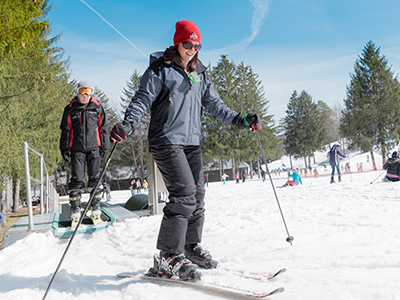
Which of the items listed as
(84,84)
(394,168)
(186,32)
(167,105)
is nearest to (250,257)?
(167,105)

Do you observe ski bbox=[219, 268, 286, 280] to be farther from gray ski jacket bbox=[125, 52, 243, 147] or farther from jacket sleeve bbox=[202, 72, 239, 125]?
jacket sleeve bbox=[202, 72, 239, 125]

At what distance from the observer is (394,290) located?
1.58 m

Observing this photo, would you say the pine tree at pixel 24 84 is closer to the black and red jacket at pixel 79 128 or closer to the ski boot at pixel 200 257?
the black and red jacket at pixel 79 128

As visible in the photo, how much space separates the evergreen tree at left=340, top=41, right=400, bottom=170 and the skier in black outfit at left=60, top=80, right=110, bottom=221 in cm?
3563

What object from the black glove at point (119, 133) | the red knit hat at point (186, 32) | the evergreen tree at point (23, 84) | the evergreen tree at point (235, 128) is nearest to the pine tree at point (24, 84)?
the evergreen tree at point (23, 84)

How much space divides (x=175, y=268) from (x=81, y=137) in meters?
2.63

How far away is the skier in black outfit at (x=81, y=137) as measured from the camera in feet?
13.2

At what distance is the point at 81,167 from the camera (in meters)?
4.09

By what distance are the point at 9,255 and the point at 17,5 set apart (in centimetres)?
505

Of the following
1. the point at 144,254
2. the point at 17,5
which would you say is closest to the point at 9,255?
the point at 144,254

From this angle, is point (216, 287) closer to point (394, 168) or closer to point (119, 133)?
point (119, 133)

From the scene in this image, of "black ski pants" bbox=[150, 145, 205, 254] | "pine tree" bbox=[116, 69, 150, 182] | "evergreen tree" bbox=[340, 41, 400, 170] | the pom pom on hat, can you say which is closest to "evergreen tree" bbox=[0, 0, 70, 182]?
the pom pom on hat

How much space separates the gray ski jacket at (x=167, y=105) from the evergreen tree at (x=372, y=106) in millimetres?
36471

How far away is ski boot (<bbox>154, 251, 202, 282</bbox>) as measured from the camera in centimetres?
200
